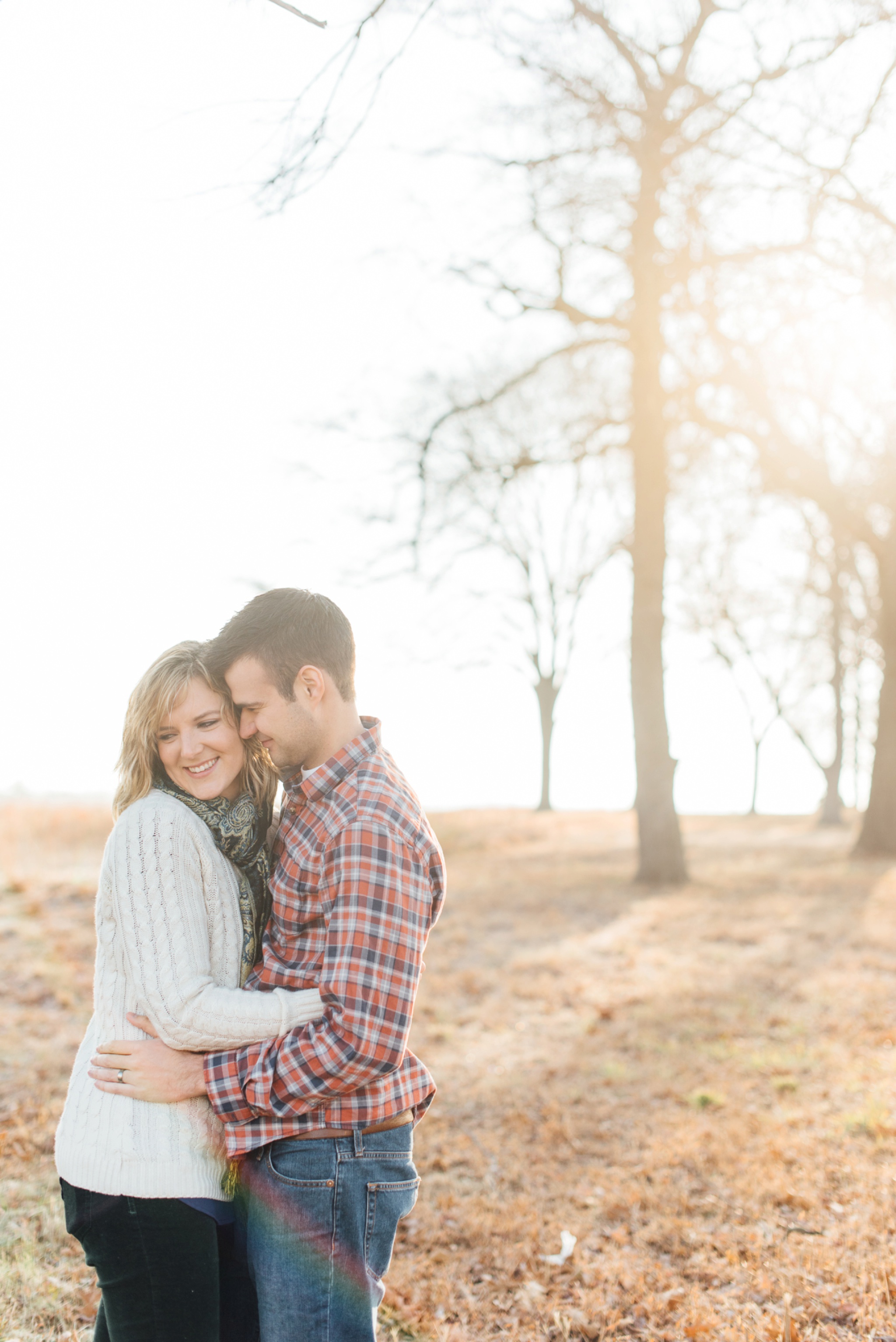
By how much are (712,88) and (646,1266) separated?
272 inches

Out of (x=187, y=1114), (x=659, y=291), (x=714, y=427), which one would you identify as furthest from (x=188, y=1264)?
(x=714, y=427)

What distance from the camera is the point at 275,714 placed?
239 cm

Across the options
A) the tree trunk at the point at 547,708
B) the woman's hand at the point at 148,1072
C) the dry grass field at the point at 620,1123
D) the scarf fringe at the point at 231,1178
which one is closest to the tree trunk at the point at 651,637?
the dry grass field at the point at 620,1123

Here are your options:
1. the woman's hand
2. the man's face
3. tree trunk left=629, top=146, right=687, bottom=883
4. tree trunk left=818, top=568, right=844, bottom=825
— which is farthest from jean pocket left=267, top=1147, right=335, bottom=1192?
tree trunk left=818, top=568, right=844, bottom=825

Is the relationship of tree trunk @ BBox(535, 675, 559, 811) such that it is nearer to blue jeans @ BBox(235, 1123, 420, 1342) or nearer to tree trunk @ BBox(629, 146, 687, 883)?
tree trunk @ BBox(629, 146, 687, 883)

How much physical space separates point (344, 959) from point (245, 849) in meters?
0.50

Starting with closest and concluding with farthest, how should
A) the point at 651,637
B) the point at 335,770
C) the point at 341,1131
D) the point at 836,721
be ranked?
the point at 341,1131, the point at 335,770, the point at 651,637, the point at 836,721

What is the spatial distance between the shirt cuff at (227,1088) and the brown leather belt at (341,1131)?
0.38 feet

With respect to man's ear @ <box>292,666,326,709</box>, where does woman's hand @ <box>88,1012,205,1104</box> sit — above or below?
below

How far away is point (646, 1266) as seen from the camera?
3590 millimetres

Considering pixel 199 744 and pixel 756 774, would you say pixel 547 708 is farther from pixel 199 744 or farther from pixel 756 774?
pixel 199 744

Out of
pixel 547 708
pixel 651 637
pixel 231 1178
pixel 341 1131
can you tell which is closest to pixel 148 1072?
pixel 231 1178

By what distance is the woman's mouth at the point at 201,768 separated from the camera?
246cm

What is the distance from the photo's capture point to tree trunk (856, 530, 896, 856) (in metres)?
14.3
